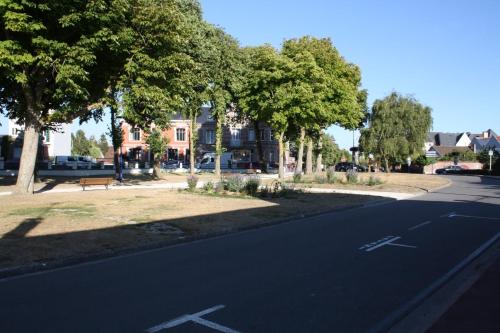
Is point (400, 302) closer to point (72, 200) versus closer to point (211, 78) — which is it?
point (72, 200)

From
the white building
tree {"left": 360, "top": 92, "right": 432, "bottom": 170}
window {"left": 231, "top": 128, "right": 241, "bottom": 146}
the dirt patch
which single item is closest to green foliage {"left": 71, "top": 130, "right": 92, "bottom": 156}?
the white building

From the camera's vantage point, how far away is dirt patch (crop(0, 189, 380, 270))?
9.98 metres

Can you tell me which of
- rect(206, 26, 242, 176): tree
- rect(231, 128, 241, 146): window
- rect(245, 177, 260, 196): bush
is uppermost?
rect(206, 26, 242, 176): tree

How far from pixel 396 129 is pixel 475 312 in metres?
53.5

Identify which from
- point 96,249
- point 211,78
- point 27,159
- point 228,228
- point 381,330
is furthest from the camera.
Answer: point 211,78

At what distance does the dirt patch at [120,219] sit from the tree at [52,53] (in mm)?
4207

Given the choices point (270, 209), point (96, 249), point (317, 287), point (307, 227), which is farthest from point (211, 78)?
point (317, 287)

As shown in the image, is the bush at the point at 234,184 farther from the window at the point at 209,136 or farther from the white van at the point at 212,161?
the window at the point at 209,136

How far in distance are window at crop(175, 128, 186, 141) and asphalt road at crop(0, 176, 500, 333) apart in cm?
6927

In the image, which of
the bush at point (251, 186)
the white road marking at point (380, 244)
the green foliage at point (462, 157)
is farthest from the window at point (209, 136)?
the white road marking at point (380, 244)

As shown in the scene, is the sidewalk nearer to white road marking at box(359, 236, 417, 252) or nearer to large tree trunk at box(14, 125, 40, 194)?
white road marking at box(359, 236, 417, 252)

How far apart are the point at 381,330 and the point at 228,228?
7984 millimetres

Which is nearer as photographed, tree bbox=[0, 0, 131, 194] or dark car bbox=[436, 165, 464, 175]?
tree bbox=[0, 0, 131, 194]

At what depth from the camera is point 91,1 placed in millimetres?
18578
